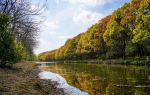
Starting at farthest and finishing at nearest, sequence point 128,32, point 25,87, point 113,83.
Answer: point 128,32, point 113,83, point 25,87

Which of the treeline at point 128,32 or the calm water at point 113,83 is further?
the treeline at point 128,32

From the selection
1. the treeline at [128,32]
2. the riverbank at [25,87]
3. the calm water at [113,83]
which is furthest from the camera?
the treeline at [128,32]

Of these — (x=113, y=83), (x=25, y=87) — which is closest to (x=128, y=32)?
(x=113, y=83)

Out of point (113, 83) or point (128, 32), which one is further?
point (128, 32)

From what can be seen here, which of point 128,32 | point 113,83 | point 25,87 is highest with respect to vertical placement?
point 128,32

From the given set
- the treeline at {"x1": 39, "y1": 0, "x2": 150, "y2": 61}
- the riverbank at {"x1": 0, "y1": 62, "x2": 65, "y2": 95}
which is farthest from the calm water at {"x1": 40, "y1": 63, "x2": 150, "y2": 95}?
the treeline at {"x1": 39, "y1": 0, "x2": 150, "y2": 61}

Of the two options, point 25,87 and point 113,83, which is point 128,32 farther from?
point 25,87

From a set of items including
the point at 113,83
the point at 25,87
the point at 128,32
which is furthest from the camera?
the point at 128,32

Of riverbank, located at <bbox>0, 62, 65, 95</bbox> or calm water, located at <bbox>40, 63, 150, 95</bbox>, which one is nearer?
riverbank, located at <bbox>0, 62, 65, 95</bbox>

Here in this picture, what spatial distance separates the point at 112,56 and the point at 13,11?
57527mm

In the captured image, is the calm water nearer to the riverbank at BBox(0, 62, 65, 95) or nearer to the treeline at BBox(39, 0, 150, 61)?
the riverbank at BBox(0, 62, 65, 95)

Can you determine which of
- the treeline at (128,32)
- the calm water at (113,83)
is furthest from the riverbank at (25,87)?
the treeline at (128,32)

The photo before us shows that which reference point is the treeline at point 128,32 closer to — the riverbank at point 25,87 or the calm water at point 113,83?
the calm water at point 113,83

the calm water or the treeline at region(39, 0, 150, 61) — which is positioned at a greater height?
the treeline at region(39, 0, 150, 61)
